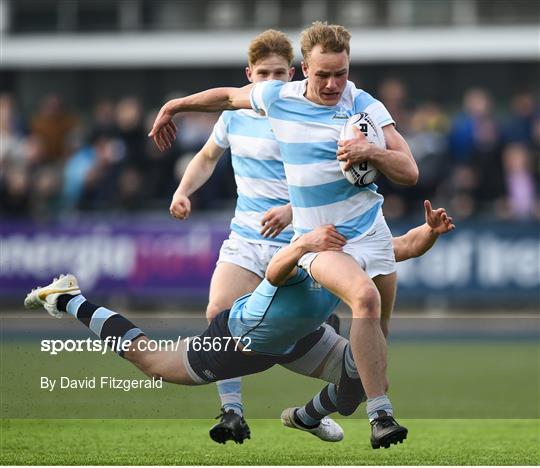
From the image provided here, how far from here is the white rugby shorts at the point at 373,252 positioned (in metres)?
7.67

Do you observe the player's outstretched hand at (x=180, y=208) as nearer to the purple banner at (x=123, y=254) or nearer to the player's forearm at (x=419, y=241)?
the player's forearm at (x=419, y=241)

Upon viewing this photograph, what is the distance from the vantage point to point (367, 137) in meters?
7.39

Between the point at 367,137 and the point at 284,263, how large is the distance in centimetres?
83

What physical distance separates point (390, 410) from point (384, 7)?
1498cm

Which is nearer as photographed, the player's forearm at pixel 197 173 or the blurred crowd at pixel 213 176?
the player's forearm at pixel 197 173

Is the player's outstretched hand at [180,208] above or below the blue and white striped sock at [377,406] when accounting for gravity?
above

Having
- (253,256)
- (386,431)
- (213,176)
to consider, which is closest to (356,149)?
(386,431)

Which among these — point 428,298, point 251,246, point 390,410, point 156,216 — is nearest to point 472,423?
point 251,246

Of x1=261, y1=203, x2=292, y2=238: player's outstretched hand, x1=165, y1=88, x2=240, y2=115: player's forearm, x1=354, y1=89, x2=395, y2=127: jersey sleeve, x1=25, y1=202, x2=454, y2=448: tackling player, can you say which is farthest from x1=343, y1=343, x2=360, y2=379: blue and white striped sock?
x1=165, y1=88, x2=240, y2=115: player's forearm

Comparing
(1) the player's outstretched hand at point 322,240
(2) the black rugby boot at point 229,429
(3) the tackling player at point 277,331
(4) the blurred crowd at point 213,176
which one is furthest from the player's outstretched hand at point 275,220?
(4) the blurred crowd at point 213,176

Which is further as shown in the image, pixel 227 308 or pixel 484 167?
pixel 484 167

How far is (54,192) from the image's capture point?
1911 centimetres

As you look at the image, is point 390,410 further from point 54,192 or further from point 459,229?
point 54,192

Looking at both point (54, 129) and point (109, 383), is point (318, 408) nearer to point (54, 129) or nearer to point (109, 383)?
point (109, 383)
